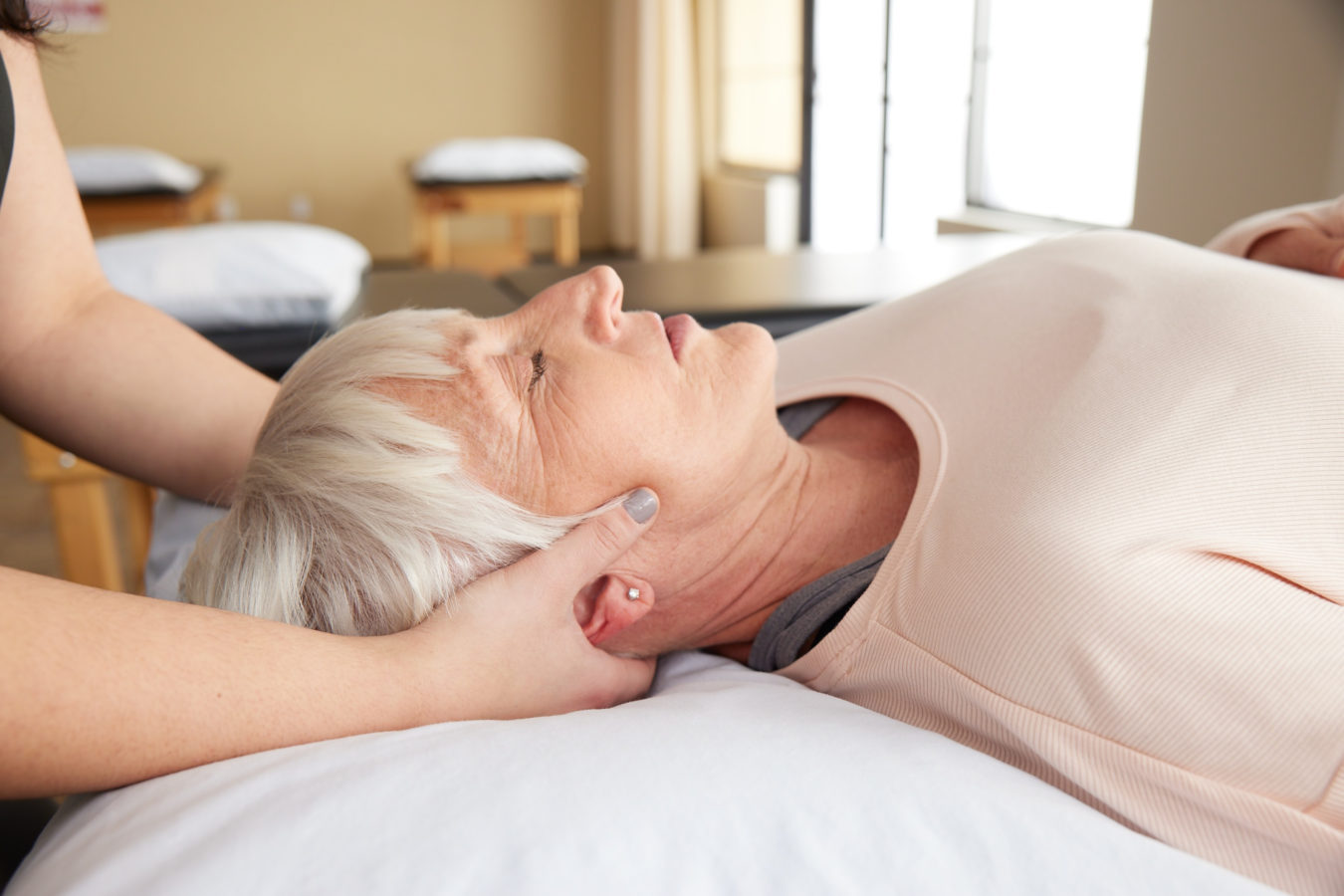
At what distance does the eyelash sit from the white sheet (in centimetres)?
34

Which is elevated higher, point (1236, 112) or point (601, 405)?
point (1236, 112)

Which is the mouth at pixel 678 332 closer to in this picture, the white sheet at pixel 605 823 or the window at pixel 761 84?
the white sheet at pixel 605 823

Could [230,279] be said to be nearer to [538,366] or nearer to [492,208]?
[538,366]

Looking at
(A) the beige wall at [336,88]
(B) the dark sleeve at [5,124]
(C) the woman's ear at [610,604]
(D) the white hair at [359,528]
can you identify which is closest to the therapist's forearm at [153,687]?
(D) the white hair at [359,528]

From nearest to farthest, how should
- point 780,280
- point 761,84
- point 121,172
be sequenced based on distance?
point 780,280 < point 121,172 < point 761,84

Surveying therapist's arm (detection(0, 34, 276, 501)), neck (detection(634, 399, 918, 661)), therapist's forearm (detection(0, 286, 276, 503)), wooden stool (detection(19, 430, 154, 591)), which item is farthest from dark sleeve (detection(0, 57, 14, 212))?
wooden stool (detection(19, 430, 154, 591))

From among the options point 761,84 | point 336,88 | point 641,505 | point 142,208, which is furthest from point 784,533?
point 336,88

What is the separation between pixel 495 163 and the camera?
556cm

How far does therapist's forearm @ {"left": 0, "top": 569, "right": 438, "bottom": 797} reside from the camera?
0.59 meters

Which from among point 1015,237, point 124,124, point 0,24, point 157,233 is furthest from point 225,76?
point 0,24

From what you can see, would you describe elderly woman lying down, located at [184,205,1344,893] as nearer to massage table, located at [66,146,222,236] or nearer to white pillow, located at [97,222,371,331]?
white pillow, located at [97,222,371,331]

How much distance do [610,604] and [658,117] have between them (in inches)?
235

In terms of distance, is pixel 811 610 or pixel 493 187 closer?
pixel 811 610

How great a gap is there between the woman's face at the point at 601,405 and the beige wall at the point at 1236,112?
197cm
